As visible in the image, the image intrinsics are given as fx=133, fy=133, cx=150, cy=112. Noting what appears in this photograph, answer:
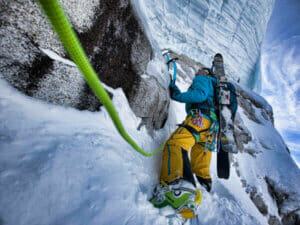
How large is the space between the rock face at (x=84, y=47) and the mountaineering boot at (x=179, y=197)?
912mm

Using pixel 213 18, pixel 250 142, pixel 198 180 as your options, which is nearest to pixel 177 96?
pixel 198 180

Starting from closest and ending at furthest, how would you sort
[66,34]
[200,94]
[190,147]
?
[66,34], [190,147], [200,94]

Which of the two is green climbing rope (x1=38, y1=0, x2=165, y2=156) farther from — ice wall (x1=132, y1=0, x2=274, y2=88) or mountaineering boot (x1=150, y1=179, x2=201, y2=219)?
ice wall (x1=132, y1=0, x2=274, y2=88)

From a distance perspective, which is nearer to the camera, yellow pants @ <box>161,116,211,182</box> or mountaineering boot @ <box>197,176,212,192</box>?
yellow pants @ <box>161,116,211,182</box>

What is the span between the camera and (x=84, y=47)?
1.14m

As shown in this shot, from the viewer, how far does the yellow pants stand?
1.30 m

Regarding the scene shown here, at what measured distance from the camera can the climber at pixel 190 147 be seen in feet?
3.64

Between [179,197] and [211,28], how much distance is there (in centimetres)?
1386

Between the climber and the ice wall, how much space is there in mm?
8469

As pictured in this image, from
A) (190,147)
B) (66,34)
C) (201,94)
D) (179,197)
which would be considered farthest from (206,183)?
(66,34)

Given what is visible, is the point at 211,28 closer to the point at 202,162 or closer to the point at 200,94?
the point at 200,94

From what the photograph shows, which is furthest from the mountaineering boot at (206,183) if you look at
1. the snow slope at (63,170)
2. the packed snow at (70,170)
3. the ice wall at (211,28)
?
the ice wall at (211,28)

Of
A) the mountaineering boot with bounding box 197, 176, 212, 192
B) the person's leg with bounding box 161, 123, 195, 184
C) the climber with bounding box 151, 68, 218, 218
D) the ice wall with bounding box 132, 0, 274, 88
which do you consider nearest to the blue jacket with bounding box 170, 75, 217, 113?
the climber with bounding box 151, 68, 218, 218

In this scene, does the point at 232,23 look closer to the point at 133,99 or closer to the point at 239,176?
the point at 239,176
